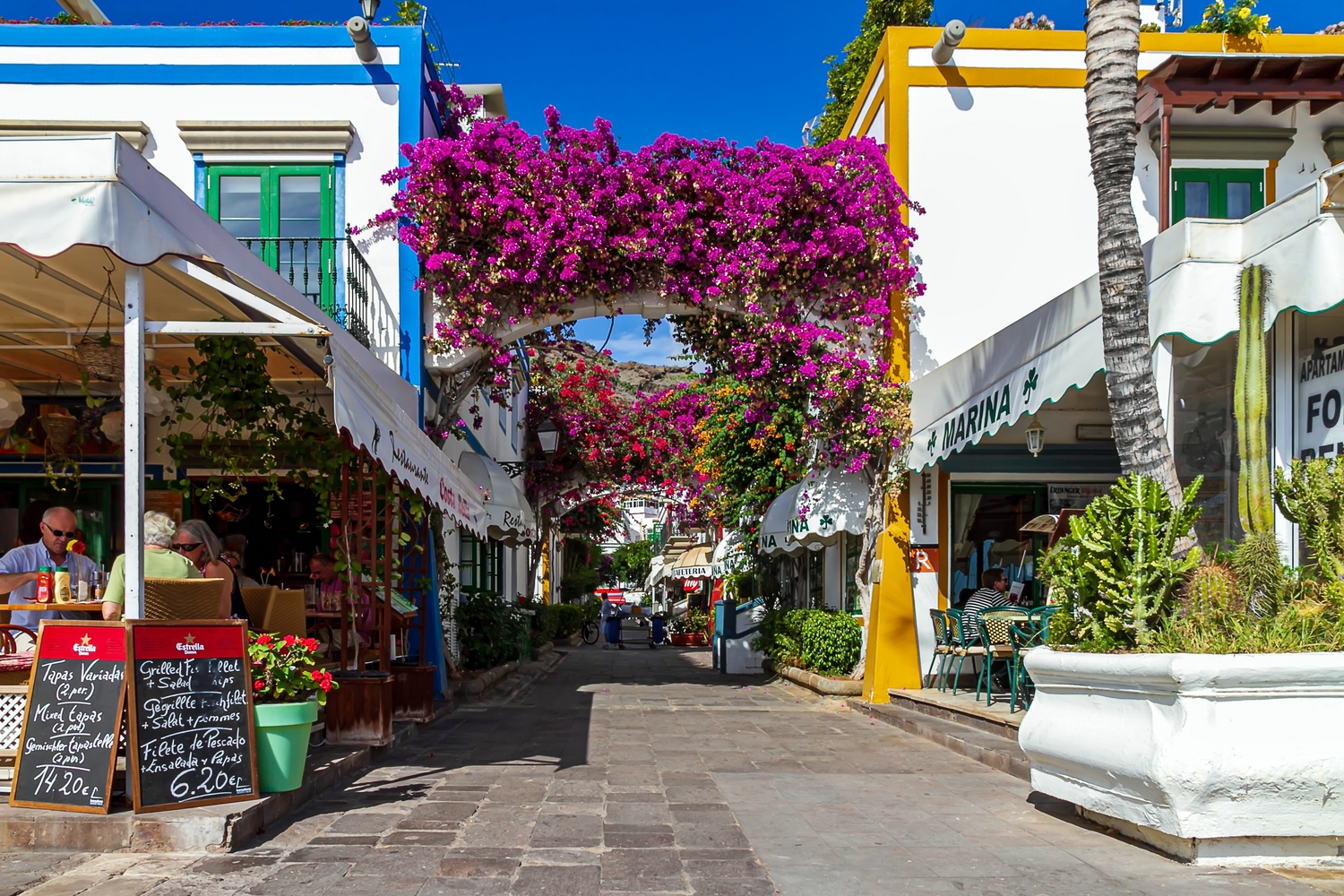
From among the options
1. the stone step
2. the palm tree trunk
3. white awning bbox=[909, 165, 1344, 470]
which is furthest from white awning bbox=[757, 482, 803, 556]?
the palm tree trunk

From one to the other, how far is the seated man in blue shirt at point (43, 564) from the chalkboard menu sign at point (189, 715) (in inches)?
80.8

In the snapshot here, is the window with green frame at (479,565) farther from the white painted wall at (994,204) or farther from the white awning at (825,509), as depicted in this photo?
the white painted wall at (994,204)

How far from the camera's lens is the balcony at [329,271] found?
1200 cm

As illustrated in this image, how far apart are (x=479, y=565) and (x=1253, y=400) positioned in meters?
14.0

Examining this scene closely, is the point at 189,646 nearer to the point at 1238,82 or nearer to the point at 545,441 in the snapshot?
the point at 1238,82

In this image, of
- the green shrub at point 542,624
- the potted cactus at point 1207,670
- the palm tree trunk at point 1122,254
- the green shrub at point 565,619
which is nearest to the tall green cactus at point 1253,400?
the potted cactus at point 1207,670

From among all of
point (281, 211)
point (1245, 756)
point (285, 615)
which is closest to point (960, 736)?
point (1245, 756)

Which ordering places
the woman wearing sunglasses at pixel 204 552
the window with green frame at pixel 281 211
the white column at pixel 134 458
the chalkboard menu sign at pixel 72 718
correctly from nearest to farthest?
the chalkboard menu sign at pixel 72 718
the white column at pixel 134 458
the woman wearing sunglasses at pixel 204 552
the window with green frame at pixel 281 211

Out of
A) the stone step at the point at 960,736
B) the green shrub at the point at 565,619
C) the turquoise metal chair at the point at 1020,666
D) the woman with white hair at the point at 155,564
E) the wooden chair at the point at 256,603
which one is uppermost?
the woman with white hair at the point at 155,564

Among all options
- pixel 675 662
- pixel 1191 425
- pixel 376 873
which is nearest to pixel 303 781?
pixel 376 873

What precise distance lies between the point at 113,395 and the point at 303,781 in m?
6.30

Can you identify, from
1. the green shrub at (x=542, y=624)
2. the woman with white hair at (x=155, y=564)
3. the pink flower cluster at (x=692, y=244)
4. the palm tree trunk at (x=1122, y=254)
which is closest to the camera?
the woman with white hair at (x=155, y=564)

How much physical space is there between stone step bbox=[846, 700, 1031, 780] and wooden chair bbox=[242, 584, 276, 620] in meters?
5.51

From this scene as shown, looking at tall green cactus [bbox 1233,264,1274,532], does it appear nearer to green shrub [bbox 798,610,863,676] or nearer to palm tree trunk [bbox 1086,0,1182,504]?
palm tree trunk [bbox 1086,0,1182,504]
